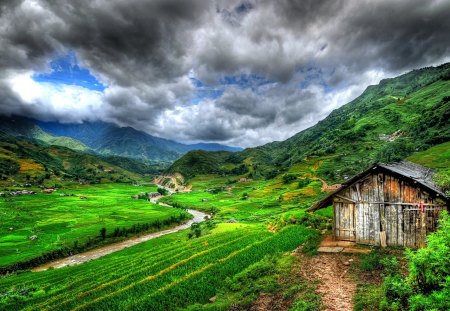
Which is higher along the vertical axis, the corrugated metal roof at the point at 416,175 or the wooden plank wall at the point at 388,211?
the corrugated metal roof at the point at 416,175

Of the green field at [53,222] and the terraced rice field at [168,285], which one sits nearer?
the terraced rice field at [168,285]

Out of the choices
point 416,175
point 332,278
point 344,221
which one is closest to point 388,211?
point 344,221

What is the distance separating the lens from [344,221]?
2544cm

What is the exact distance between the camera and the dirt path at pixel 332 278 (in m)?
14.6

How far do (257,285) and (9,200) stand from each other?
138245 mm

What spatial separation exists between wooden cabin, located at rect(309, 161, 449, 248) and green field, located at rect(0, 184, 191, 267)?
62.3 m

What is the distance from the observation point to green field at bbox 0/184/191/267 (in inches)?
2525

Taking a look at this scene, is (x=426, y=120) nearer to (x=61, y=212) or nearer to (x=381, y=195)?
(x=381, y=195)

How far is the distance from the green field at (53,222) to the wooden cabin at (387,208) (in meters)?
62.3

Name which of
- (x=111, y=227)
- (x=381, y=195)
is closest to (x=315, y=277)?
(x=381, y=195)

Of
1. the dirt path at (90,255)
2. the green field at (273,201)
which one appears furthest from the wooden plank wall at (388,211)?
the dirt path at (90,255)

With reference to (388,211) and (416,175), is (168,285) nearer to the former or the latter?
(388,211)

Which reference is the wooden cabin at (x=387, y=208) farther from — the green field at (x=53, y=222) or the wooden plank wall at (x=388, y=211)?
the green field at (x=53, y=222)

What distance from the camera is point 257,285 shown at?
18.5 m
